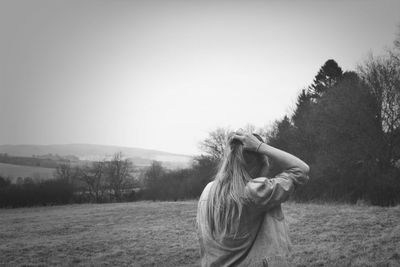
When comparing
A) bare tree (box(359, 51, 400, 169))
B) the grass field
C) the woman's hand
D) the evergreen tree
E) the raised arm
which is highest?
the evergreen tree

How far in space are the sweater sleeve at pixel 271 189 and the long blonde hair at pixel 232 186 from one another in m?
0.09

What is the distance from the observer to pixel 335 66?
3672 centimetres

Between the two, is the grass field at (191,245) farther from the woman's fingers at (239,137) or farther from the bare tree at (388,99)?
the bare tree at (388,99)

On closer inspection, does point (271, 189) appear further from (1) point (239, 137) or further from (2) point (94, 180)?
(2) point (94, 180)

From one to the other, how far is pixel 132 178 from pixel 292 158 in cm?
6205

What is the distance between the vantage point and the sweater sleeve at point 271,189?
2236mm

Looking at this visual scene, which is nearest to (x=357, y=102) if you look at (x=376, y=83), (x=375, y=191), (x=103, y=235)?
(x=376, y=83)

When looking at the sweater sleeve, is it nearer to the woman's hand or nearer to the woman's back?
the woman's back

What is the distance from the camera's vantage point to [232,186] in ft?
7.87

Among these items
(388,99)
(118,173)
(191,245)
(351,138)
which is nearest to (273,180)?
(191,245)

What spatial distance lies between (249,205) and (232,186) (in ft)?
0.62

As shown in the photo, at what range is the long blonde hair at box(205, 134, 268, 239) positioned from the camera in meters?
2.37

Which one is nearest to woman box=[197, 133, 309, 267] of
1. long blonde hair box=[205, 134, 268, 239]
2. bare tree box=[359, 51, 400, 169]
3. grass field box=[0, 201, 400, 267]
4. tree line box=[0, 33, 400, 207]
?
long blonde hair box=[205, 134, 268, 239]

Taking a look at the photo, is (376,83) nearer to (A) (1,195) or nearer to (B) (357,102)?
(B) (357,102)
